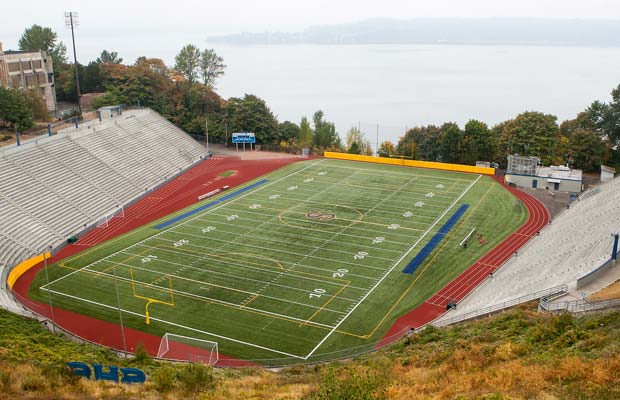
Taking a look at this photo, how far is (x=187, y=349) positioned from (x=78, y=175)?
3035cm

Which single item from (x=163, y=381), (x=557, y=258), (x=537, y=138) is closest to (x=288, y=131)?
(x=537, y=138)

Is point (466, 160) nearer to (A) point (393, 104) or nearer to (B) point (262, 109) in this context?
(B) point (262, 109)

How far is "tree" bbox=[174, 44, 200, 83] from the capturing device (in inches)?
3757

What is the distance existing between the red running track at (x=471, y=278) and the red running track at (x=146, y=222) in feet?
29.8

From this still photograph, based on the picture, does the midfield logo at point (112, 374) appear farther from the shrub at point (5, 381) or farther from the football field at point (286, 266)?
the football field at point (286, 266)

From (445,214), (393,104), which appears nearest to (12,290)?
(445,214)

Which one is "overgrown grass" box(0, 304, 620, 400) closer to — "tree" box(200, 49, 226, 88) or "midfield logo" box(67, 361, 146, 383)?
"midfield logo" box(67, 361, 146, 383)

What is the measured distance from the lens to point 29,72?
262ft

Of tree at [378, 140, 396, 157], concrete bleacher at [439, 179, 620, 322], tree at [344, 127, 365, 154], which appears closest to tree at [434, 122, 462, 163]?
tree at [378, 140, 396, 157]

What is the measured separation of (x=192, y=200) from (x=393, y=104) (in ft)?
304

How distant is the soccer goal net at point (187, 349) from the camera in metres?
27.3

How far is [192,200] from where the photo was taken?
5366cm

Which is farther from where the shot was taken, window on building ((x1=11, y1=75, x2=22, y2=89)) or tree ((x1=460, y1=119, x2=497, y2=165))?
window on building ((x1=11, y1=75, x2=22, y2=89))

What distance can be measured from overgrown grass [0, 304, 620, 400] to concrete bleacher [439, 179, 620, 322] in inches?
176
